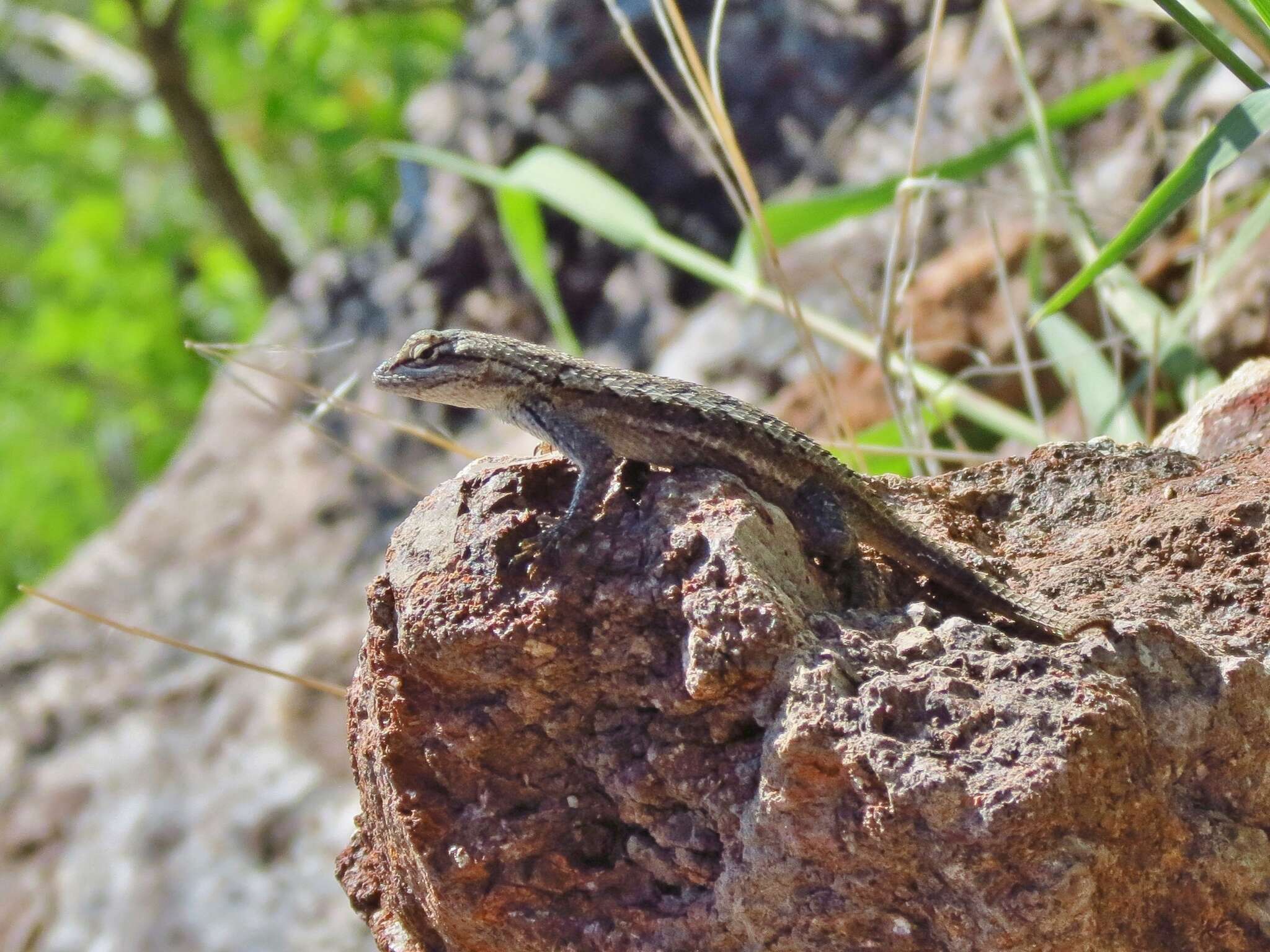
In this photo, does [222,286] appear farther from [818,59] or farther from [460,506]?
[460,506]

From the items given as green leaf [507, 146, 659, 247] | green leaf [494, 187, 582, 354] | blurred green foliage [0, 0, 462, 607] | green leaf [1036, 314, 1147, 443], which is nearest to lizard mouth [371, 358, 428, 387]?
green leaf [494, 187, 582, 354]

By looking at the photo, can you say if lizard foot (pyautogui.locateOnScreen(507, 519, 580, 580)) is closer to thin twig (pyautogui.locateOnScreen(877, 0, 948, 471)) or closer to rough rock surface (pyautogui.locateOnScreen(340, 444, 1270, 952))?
rough rock surface (pyautogui.locateOnScreen(340, 444, 1270, 952))

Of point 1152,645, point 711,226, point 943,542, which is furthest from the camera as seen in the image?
point 711,226

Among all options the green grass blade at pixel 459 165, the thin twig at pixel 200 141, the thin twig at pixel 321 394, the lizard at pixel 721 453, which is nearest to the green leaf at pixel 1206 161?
the lizard at pixel 721 453

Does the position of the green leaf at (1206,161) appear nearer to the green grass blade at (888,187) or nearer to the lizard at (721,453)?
the lizard at (721,453)

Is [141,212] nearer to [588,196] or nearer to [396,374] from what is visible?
[588,196]

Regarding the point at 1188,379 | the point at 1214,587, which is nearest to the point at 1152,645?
the point at 1214,587
